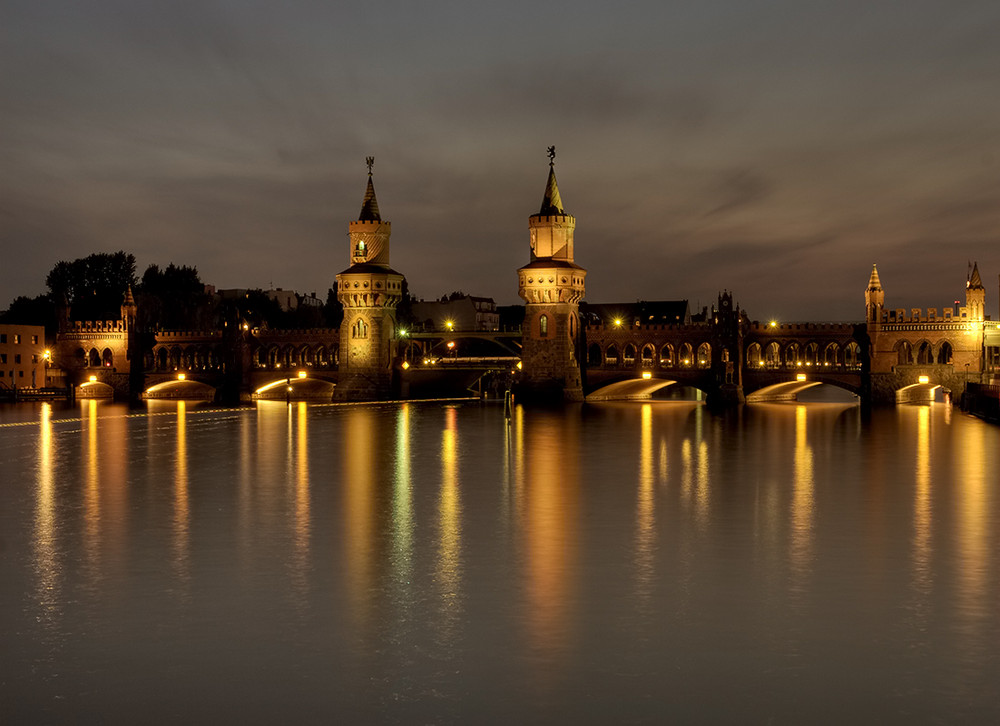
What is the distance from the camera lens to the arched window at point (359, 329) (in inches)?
3580

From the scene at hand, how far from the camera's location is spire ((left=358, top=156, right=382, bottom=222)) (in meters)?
91.1

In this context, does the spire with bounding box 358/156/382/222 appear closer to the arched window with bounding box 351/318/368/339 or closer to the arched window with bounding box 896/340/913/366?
the arched window with bounding box 351/318/368/339

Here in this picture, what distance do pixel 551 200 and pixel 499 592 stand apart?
232 ft

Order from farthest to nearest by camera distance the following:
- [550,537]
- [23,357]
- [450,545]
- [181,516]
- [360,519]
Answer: [23,357] < [181,516] < [360,519] < [550,537] < [450,545]

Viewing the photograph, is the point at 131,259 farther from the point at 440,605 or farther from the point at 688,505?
the point at 440,605

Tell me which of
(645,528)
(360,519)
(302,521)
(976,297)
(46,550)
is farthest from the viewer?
(976,297)

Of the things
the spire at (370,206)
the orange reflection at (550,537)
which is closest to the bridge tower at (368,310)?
the spire at (370,206)

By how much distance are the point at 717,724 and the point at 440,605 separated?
6.34m

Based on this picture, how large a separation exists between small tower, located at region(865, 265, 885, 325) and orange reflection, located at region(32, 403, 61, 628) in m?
60.5

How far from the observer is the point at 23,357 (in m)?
101

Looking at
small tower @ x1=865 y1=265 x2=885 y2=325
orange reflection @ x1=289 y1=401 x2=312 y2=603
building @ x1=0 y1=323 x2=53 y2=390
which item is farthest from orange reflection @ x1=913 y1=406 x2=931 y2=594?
building @ x1=0 y1=323 x2=53 y2=390

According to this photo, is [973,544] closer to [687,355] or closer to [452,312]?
[687,355]

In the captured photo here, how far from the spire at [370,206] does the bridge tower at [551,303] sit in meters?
13.6

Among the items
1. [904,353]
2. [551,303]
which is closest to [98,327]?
[551,303]
